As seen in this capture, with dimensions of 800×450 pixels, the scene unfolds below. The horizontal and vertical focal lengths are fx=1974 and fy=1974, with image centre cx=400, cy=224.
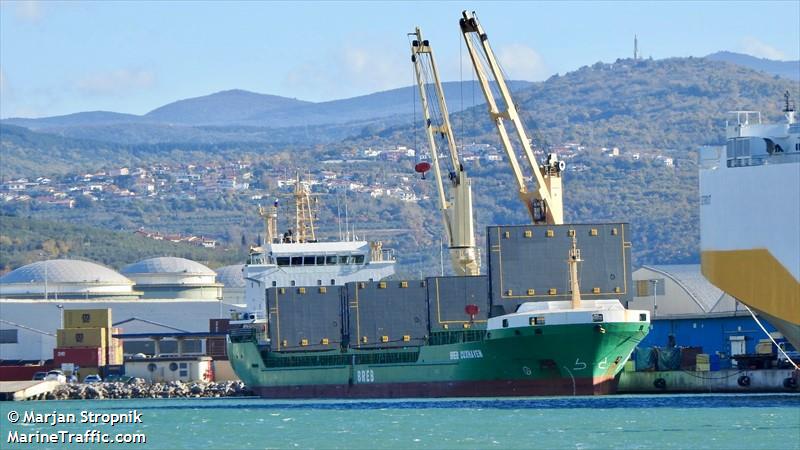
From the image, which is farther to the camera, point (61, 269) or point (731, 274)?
point (61, 269)

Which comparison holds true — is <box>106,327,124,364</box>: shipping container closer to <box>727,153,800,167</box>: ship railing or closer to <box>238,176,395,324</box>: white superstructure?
<box>238,176,395,324</box>: white superstructure

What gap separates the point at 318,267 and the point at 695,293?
611 inches

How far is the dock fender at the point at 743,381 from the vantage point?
6331 cm

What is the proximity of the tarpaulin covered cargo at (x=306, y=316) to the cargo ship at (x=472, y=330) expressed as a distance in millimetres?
37

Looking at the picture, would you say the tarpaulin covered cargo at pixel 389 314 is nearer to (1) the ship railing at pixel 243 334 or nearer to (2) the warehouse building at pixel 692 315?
(1) the ship railing at pixel 243 334

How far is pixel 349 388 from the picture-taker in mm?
A: 72750

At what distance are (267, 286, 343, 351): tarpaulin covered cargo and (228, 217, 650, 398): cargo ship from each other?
0.04 meters

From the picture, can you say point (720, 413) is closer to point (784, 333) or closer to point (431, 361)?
point (784, 333)

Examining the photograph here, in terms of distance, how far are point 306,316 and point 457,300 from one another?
641 cm

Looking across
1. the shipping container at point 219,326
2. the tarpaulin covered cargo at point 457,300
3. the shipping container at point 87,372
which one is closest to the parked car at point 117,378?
the shipping container at point 87,372

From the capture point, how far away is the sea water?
158 ft

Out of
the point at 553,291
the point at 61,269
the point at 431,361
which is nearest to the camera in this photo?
the point at 553,291

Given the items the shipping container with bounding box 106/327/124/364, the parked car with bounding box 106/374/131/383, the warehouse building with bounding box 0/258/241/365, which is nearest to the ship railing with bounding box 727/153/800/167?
the parked car with bounding box 106/374/131/383

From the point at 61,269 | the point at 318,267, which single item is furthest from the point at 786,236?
the point at 61,269
